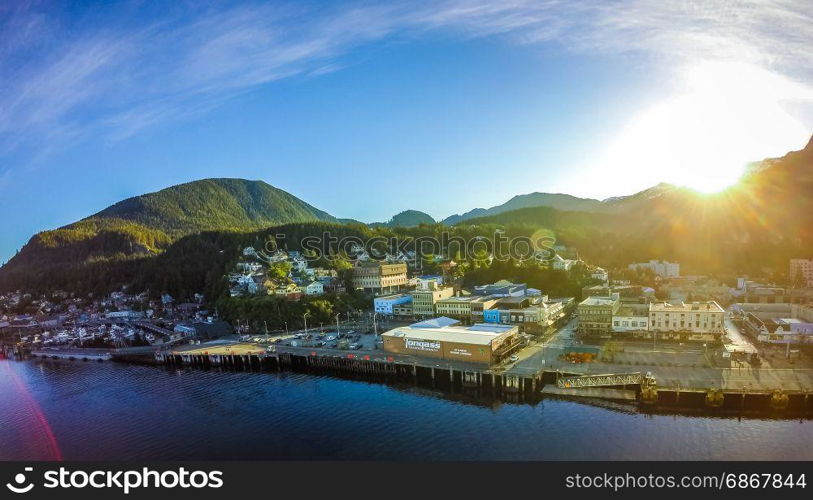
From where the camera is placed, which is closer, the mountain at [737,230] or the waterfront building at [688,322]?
the waterfront building at [688,322]

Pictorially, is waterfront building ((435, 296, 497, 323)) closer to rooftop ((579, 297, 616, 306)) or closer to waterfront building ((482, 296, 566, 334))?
waterfront building ((482, 296, 566, 334))

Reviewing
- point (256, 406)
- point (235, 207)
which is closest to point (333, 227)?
point (256, 406)

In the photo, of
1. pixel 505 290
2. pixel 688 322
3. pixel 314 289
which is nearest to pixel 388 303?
pixel 314 289

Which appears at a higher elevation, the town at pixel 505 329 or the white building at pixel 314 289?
the white building at pixel 314 289

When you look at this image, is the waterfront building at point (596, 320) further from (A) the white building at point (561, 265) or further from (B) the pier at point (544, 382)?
(A) the white building at point (561, 265)

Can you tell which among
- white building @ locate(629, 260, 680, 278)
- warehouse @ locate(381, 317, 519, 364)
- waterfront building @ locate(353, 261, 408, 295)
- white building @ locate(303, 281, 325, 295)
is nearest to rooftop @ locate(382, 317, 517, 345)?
warehouse @ locate(381, 317, 519, 364)

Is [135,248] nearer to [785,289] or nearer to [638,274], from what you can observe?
[638,274]

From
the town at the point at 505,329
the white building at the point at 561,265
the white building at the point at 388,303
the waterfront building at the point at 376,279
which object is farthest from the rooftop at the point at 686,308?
the waterfront building at the point at 376,279

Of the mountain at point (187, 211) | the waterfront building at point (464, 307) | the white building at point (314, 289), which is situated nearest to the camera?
the waterfront building at point (464, 307)
